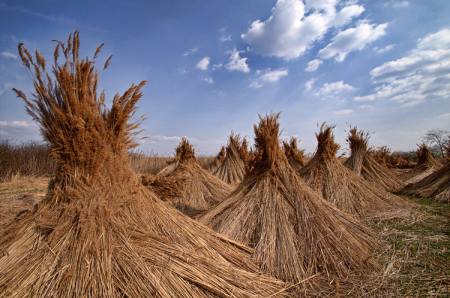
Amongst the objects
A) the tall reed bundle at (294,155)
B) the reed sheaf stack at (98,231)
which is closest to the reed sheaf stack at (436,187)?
the tall reed bundle at (294,155)

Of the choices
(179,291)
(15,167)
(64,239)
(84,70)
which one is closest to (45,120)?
(84,70)

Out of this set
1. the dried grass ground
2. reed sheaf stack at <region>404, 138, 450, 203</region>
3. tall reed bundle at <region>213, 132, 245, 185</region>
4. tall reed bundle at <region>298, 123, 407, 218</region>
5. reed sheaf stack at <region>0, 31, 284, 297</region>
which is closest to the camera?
reed sheaf stack at <region>0, 31, 284, 297</region>

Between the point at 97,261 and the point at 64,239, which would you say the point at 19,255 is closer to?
the point at 64,239

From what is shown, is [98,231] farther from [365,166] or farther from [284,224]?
[365,166]

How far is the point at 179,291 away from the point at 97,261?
695 millimetres

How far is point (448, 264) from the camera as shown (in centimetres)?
244

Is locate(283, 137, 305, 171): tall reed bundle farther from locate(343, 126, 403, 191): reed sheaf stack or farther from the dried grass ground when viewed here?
the dried grass ground

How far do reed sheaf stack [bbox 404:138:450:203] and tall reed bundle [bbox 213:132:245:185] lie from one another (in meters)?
6.42

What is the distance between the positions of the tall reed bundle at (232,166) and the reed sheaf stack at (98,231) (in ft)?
25.8

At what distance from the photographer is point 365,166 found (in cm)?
759

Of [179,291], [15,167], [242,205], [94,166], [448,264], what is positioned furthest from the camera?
[15,167]

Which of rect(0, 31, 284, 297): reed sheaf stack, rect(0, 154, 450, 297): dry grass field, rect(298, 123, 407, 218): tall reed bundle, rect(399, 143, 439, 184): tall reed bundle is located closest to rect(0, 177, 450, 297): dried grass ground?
rect(0, 154, 450, 297): dry grass field

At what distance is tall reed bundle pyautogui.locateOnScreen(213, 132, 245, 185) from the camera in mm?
10234

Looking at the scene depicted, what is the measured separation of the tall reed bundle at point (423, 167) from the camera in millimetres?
8984
